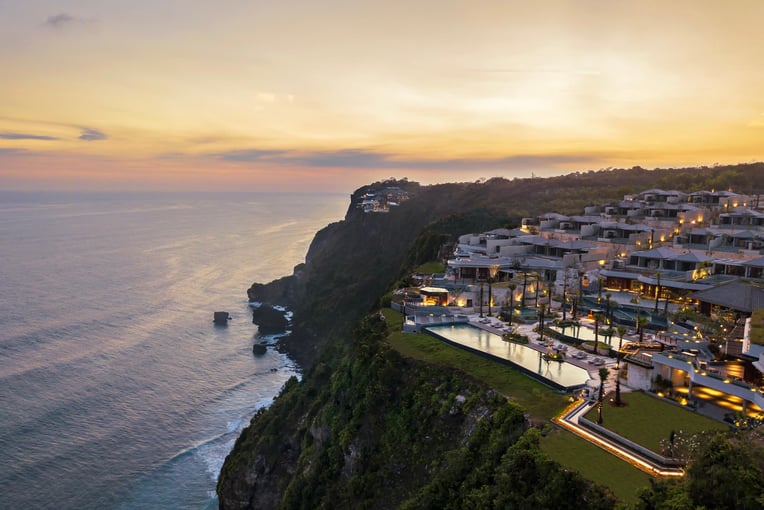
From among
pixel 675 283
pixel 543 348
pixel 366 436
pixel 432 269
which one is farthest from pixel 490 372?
pixel 432 269

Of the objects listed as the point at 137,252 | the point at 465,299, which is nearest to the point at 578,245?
the point at 465,299

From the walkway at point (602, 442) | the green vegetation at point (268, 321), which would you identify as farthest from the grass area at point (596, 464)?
the green vegetation at point (268, 321)

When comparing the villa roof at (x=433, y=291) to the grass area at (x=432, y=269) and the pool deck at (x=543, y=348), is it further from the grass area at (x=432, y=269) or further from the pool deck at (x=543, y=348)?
the grass area at (x=432, y=269)

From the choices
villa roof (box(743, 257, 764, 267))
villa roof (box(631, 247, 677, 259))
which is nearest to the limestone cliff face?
villa roof (box(631, 247, 677, 259))

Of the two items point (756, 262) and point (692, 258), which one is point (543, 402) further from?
point (756, 262)

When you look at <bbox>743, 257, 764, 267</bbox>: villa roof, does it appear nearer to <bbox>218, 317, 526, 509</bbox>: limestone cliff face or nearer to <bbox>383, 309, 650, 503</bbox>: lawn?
<bbox>383, 309, 650, 503</bbox>: lawn
